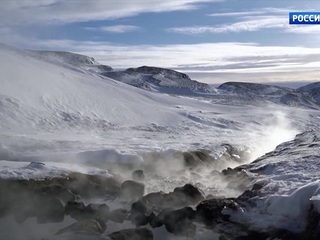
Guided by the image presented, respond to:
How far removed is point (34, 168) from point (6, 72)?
2230cm

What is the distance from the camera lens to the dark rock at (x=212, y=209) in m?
12.0

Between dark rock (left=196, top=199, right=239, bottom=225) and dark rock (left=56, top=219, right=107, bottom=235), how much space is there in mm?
2974

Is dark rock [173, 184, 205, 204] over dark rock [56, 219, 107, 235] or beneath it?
beneath

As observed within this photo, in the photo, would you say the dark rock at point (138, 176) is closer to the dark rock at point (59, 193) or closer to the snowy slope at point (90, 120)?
the dark rock at point (59, 193)

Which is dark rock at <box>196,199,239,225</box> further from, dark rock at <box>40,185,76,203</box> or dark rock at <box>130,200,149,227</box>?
dark rock at <box>40,185,76,203</box>

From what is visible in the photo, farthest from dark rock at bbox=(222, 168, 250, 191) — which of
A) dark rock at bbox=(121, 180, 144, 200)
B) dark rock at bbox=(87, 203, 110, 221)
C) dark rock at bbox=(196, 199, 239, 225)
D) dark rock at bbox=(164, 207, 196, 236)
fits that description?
dark rock at bbox=(87, 203, 110, 221)

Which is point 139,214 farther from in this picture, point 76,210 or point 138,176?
point 138,176

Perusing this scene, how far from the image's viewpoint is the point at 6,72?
34469 mm

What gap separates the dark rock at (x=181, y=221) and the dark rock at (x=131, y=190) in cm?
235

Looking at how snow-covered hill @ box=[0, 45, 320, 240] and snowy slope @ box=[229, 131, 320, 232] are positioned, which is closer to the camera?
snowy slope @ box=[229, 131, 320, 232]

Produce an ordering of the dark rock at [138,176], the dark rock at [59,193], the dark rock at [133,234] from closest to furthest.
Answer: the dark rock at [133,234], the dark rock at [59,193], the dark rock at [138,176]

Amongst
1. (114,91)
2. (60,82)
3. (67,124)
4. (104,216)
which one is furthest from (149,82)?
(104,216)

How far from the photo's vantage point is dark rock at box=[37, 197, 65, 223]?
11.8 meters

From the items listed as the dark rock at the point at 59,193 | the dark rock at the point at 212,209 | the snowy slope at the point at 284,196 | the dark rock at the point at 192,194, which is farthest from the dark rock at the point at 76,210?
the snowy slope at the point at 284,196
